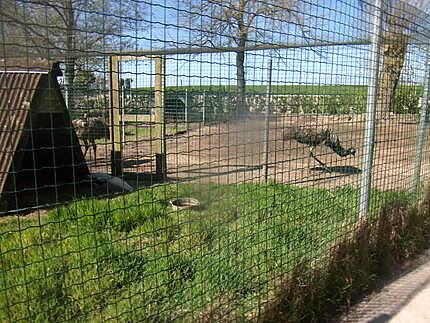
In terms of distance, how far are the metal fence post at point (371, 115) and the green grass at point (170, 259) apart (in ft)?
0.59

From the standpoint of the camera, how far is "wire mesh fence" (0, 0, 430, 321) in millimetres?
2328

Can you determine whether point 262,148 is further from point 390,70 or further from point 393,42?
point 393,42

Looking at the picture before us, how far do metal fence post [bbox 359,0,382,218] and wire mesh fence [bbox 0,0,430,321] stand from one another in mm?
13

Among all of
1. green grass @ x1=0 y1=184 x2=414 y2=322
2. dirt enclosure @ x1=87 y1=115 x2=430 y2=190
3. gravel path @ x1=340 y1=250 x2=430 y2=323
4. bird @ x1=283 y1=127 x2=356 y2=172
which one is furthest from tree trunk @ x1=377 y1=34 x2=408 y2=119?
gravel path @ x1=340 y1=250 x2=430 y2=323

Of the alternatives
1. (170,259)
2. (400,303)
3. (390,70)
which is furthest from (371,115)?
(170,259)

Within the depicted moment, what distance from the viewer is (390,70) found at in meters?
4.86

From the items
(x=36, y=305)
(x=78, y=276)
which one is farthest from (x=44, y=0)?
(x=78, y=276)

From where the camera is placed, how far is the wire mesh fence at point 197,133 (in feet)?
7.64

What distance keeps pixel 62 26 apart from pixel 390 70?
3808 mm

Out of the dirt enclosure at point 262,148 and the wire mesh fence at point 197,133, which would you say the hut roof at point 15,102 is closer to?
the wire mesh fence at point 197,133

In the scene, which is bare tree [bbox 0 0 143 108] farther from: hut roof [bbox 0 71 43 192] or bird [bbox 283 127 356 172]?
bird [bbox 283 127 356 172]

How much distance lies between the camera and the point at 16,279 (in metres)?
3.27

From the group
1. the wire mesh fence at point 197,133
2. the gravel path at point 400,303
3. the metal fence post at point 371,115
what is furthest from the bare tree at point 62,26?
the metal fence post at point 371,115

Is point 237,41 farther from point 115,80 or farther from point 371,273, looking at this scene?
point 371,273
